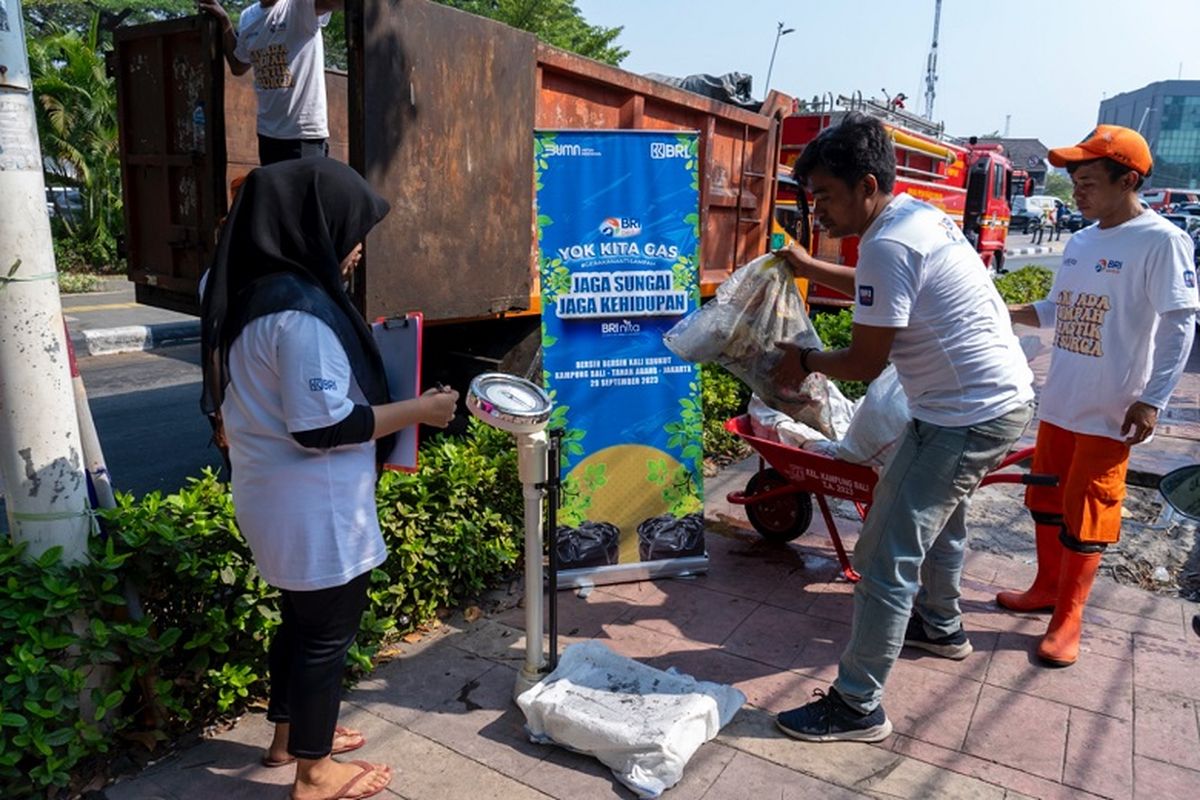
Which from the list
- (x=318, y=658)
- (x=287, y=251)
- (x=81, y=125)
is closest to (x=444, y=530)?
(x=318, y=658)

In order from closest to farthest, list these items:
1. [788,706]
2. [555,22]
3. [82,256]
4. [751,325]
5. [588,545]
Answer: [788,706] → [751,325] → [588,545] → [82,256] → [555,22]

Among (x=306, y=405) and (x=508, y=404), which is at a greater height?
(x=306, y=405)

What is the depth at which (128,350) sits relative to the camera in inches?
360

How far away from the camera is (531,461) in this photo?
9.05 ft

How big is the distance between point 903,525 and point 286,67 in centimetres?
333

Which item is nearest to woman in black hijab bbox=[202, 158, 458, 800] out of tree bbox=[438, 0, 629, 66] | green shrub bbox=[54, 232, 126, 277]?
green shrub bbox=[54, 232, 126, 277]

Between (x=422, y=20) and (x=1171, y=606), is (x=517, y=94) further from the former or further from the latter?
(x=1171, y=606)

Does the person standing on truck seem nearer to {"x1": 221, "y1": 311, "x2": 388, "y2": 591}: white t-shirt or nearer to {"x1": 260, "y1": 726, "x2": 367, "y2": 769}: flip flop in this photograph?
{"x1": 260, "y1": 726, "x2": 367, "y2": 769}: flip flop

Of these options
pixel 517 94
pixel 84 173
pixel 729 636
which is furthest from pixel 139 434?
pixel 84 173

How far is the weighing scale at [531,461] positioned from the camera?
2648 millimetres

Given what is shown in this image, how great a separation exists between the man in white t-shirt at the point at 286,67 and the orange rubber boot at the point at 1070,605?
371 cm

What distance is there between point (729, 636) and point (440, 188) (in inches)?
94.5

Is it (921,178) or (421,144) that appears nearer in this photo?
(421,144)

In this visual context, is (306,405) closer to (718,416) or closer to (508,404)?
(508,404)
